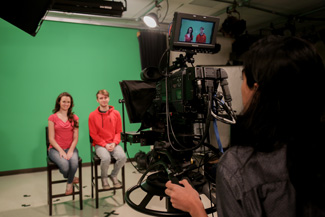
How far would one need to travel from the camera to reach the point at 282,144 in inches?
24.1

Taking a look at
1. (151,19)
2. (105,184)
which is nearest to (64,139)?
(105,184)

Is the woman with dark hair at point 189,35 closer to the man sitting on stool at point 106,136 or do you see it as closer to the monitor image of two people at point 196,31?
the monitor image of two people at point 196,31

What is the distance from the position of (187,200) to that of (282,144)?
0.44 meters

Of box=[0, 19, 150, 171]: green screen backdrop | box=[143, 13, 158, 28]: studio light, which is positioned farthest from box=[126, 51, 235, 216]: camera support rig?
box=[0, 19, 150, 171]: green screen backdrop

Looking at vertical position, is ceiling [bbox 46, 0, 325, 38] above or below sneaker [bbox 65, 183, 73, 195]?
above

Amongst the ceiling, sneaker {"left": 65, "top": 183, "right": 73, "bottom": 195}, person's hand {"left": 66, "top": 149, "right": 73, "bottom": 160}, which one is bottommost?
sneaker {"left": 65, "top": 183, "right": 73, "bottom": 195}

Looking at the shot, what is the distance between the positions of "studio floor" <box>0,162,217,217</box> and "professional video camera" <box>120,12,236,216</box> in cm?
148

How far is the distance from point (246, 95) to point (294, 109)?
0.49ft

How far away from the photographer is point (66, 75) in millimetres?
4270

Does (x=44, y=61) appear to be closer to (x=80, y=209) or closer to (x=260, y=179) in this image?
(x=80, y=209)

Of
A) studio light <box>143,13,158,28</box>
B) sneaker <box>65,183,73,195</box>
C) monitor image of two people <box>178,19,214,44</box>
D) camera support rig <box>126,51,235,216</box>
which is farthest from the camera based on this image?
studio light <box>143,13,158,28</box>

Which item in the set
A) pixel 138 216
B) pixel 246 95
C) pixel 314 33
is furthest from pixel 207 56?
pixel 246 95

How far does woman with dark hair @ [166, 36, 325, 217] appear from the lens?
58 cm

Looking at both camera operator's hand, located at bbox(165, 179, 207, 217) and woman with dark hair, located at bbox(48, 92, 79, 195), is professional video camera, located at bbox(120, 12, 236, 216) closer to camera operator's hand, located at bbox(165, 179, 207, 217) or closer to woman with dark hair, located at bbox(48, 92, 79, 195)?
camera operator's hand, located at bbox(165, 179, 207, 217)
